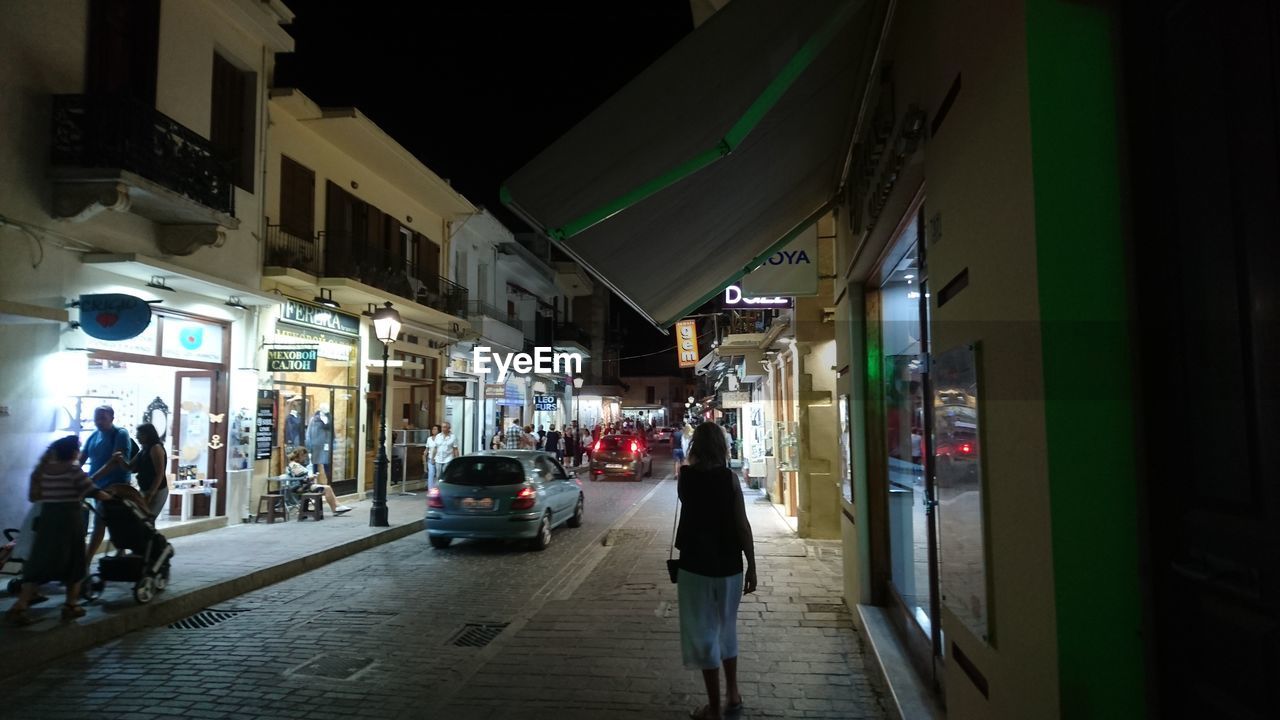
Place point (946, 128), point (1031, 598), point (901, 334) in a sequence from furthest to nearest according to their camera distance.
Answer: point (901, 334) → point (946, 128) → point (1031, 598)

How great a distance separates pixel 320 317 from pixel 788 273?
38.8ft

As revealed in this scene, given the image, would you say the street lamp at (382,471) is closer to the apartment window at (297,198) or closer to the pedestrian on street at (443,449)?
the apartment window at (297,198)

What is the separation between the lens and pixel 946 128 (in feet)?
10.6

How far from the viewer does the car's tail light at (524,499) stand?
36.3 ft

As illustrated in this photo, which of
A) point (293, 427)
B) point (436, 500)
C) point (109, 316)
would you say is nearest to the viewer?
point (109, 316)

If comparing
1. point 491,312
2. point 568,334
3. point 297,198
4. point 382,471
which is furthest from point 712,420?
point 568,334

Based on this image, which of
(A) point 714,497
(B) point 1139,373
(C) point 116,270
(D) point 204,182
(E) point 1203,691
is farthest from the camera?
(D) point 204,182

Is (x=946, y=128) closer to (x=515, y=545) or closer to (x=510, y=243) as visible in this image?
(x=515, y=545)

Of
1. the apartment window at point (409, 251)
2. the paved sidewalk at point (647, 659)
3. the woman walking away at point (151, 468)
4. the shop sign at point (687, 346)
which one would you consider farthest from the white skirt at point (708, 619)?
the shop sign at point (687, 346)

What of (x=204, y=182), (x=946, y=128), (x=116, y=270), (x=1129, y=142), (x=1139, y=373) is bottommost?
(x=1139, y=373)

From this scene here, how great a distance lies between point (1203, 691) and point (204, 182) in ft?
44.8

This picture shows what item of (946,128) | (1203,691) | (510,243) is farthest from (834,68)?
(510,243)

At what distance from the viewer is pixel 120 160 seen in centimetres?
995

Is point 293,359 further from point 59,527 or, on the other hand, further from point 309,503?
point 59,527
